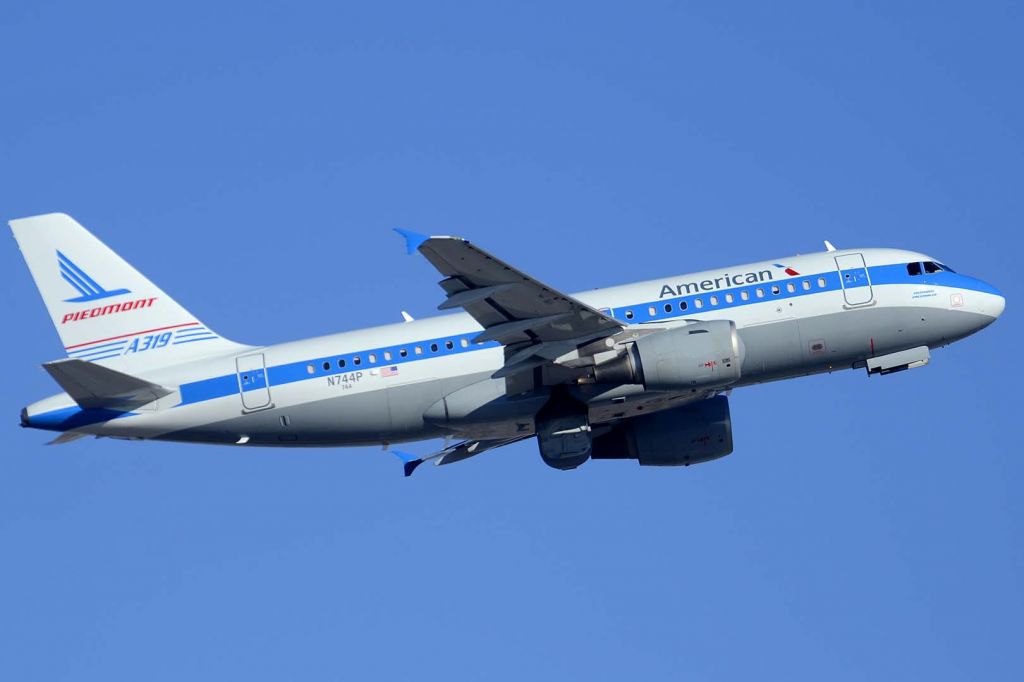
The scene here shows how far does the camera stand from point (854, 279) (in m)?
50.0

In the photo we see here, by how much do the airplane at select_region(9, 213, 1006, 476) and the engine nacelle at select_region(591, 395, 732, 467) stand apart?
69mm

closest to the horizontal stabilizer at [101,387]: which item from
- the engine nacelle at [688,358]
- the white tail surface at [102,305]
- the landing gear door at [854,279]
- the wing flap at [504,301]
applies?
the white tail surface at [102,305]

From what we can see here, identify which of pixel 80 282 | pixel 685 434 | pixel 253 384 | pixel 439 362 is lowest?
pixel 685 434

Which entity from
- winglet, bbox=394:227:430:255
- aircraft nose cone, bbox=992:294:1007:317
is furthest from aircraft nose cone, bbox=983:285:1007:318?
winglet, bbox=394:227:430:255

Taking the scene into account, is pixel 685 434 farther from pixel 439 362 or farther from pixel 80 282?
pixel 80 282

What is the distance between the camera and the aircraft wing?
4241 cm

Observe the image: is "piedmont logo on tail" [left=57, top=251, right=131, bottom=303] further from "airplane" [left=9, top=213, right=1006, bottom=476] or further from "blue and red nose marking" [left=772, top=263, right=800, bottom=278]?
"blue and red nose marking" [left=772, top=263, right=800, bottom=278]

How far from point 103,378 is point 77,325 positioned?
15.0 ft

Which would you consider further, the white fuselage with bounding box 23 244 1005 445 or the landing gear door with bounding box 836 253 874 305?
the landing gear door with bounding box 836 253 874 305

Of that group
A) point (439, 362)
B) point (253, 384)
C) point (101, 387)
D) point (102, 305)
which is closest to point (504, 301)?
point (439, 362)

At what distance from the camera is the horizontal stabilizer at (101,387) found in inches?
1802

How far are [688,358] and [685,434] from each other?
655 cm

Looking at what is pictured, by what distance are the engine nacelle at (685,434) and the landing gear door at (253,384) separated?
1287 centimetres

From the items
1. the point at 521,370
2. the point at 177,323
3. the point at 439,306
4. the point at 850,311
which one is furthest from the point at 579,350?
the point at 177,323
